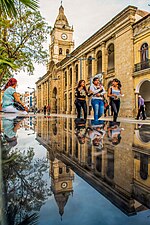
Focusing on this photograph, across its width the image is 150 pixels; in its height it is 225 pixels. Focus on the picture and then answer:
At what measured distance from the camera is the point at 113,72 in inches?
922

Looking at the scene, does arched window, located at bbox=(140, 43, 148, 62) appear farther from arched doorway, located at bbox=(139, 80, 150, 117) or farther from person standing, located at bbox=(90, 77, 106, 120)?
person standing, located at bbox=(90, 77, 106, 120)

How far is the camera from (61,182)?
4.02ft

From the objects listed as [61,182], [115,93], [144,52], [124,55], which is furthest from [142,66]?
[61,182]

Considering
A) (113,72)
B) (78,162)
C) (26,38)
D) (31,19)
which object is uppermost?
(31,19)

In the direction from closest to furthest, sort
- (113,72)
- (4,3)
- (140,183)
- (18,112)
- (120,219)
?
(120,219) < (140,183) < (4,3) < (18,112) < (113,72)

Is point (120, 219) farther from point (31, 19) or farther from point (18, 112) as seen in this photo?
point (31, 19)

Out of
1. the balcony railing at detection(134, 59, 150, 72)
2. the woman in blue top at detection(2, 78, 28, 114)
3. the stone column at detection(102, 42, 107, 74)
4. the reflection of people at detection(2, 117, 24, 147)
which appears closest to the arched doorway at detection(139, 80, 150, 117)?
the balcony railing at detection(134, 59, 150, 72)

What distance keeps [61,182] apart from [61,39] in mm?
52909

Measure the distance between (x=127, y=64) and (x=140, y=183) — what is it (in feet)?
68.5

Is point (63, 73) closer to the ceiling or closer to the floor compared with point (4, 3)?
closer to the ceiling

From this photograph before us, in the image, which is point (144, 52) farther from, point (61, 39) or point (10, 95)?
point (61, 39)

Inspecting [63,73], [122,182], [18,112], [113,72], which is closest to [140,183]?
[122,182]

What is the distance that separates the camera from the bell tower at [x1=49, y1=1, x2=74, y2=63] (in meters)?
49.3

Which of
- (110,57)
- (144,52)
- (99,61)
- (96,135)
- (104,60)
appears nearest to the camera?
(96,135)
